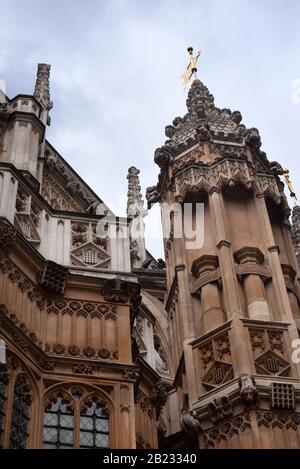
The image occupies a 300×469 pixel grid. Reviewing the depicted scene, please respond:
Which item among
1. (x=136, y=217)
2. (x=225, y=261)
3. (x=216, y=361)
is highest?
(x=136, y=217)

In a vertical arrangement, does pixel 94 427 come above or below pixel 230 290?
below

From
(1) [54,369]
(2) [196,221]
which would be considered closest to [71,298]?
(1) [54,369]

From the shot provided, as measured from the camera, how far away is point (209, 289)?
1523 cm

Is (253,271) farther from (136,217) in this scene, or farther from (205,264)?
(136,217)

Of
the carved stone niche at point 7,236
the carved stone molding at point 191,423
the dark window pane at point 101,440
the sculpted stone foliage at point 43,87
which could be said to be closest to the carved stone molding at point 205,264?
the carved stone molding at point 191,423

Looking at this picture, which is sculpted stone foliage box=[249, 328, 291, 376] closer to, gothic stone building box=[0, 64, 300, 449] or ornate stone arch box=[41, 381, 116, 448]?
gothic stone building box=[0, 64, 300, 449]

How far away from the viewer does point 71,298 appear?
12.8m

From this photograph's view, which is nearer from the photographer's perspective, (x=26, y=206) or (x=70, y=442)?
(x=70, y=442)

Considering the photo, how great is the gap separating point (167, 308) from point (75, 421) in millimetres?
5716

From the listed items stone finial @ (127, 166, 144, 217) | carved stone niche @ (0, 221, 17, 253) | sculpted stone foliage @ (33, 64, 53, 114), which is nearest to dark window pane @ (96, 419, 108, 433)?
carved stone niche @ (0, 221, 17, 253)

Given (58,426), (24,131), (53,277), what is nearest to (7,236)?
(53,277)

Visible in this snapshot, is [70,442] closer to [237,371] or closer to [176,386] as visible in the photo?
[237,371]

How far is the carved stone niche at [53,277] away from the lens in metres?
Answer: 12.6

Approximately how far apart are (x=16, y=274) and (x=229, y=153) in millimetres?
6228
